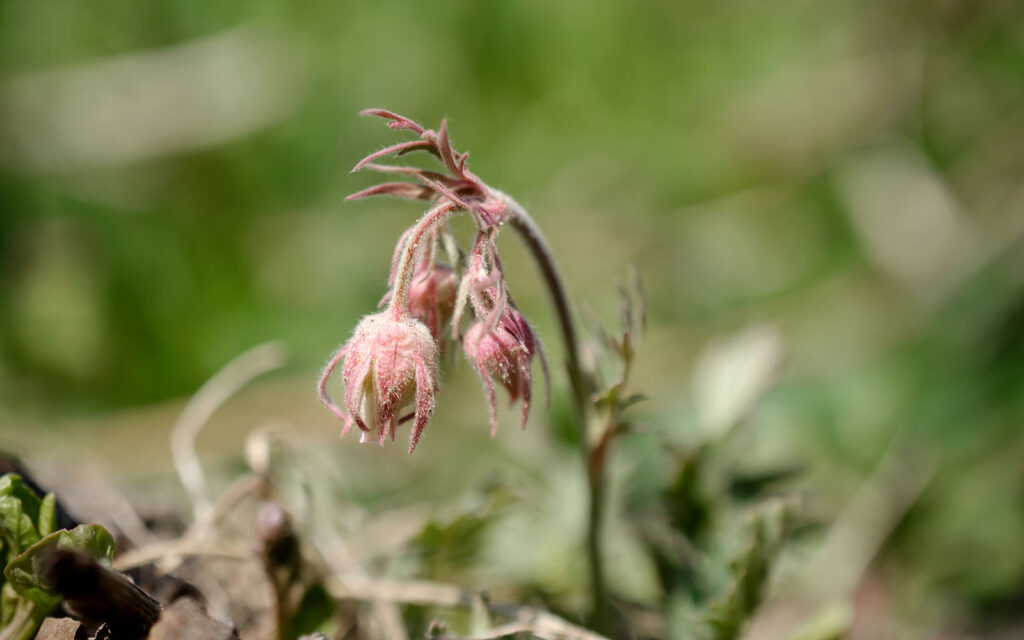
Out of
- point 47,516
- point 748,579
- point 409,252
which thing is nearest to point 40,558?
point 47,516

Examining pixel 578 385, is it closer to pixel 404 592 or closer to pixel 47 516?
pixel 404 592

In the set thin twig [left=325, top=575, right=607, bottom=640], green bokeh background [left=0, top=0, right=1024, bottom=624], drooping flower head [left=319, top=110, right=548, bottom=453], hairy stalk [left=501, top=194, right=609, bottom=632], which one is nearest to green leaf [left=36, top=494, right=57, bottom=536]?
drooping flower head [left=319, top=110, right=548, bottom=453]

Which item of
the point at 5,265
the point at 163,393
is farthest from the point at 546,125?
the point at 5,265

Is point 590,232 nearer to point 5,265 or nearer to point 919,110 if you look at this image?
point 919,110

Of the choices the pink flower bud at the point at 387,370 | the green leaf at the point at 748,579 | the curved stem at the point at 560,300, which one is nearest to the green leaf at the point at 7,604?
the pink flower bud at the point at 387,370

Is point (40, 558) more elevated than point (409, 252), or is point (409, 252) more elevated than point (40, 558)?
point (409, 252)

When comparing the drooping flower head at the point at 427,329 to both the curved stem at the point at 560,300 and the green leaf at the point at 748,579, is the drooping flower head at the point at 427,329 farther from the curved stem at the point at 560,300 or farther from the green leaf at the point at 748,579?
the green leaf at the point at 748,579

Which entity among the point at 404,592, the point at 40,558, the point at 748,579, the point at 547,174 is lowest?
the point at 404,592
